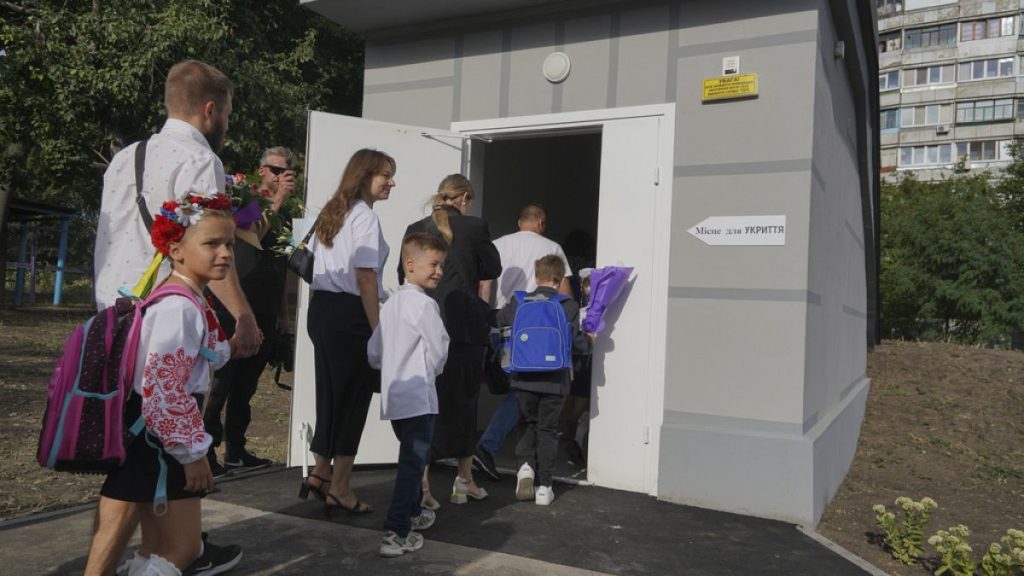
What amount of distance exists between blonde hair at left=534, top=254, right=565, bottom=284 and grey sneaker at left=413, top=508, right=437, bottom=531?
1596 mm

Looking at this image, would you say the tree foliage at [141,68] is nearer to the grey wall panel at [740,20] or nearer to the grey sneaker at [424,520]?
the grey wall panel at [740,20]

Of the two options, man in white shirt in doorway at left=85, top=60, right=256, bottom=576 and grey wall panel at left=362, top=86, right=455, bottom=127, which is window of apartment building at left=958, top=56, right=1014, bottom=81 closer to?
grey wall panel at left=362, top=86, right=455, bottom=127

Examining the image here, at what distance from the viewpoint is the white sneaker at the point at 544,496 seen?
4734mm

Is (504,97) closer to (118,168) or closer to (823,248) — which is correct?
(823,248)

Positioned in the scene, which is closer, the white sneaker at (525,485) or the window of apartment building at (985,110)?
the white sneaker at (525,485)

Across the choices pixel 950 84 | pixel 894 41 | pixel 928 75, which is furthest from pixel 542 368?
pixel 894 41

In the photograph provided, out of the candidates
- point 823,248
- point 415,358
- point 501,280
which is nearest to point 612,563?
point 415,358

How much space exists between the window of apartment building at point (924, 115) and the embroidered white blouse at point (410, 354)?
5953 cm

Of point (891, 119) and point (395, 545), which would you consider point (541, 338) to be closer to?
point (395, 545)

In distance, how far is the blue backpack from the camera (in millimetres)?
4758

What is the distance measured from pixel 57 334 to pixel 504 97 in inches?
488

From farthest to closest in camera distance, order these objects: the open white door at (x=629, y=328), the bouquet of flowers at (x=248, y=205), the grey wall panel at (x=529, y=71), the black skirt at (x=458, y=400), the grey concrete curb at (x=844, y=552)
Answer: the grey wall panel at (x=529, y=71) → the open white door at (x=629, y=328) → the black skirt at (x=458, y=400) → the grey concrete curb at (x=844, y=552) → the bouquet of flowers at (x=248, y=205)

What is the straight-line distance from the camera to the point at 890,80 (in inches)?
2256

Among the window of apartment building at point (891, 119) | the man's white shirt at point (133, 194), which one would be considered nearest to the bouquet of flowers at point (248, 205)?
the man's white shirt at point (133, 194)
